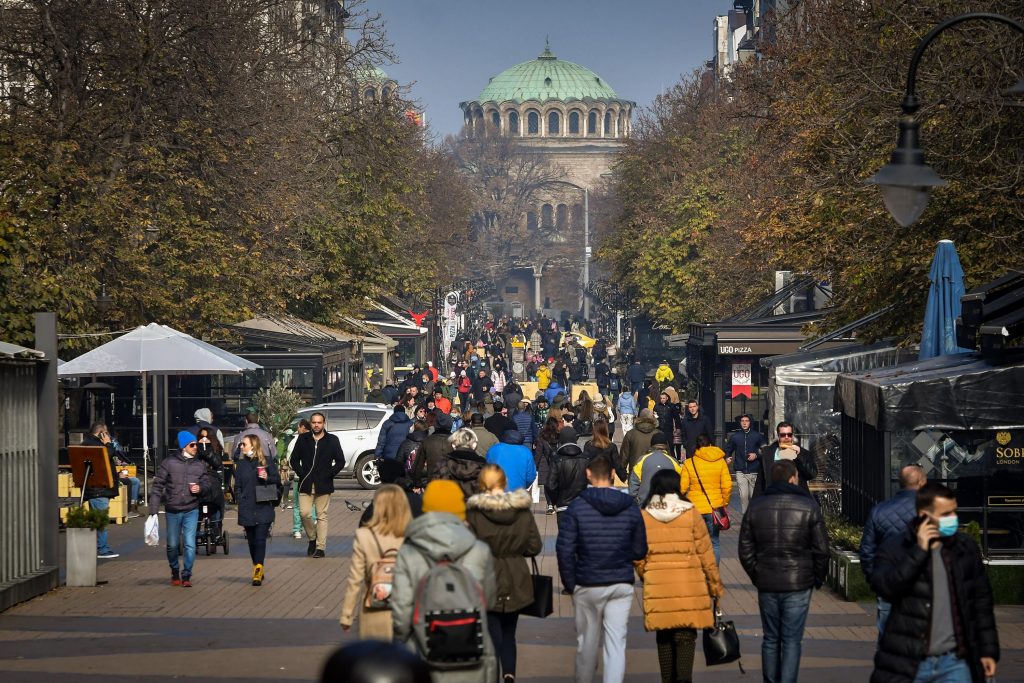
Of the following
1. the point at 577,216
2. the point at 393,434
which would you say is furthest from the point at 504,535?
the point at 577,216

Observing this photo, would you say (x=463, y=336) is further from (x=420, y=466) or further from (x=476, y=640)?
(x=476, y=640)

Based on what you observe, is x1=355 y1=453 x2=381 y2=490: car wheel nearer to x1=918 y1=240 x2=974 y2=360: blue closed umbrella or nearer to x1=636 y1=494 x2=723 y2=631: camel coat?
x1=918 y1=240 x2=974 y2=360: blue closed umbrella

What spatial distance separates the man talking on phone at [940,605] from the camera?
25.1 feet

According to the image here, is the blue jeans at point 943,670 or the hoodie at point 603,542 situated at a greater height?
the hoodie at point 603,542

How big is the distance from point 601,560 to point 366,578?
5.29ft

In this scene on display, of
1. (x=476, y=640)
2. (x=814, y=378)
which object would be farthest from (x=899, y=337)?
(x=476, y=640)

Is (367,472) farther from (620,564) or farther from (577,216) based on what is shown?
(577,216)

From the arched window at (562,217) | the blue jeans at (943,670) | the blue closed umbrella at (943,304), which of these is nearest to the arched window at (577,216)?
the arched window at (562,217)

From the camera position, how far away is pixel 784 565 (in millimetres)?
9750

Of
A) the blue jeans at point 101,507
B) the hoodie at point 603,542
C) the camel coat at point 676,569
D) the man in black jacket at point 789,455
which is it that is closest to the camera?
the hoodie at point 603,542

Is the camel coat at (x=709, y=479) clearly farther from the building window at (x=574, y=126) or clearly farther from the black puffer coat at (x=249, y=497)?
the building window at (x=574, y=126)

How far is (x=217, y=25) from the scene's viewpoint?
30078 mm

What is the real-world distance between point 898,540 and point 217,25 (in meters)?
24.0

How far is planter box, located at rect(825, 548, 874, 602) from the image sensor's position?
15164mm
